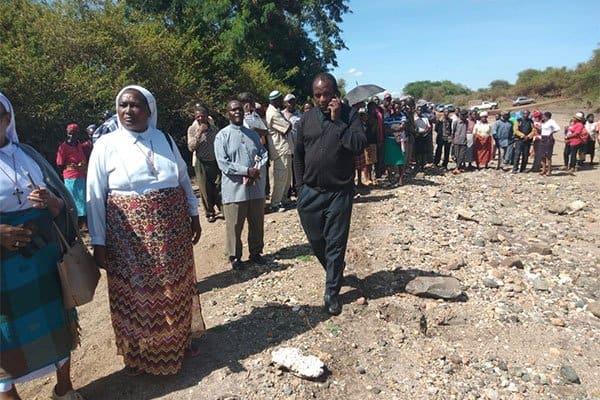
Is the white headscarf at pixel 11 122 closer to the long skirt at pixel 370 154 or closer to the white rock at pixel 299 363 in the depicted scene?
the white rock at pixel 299 363

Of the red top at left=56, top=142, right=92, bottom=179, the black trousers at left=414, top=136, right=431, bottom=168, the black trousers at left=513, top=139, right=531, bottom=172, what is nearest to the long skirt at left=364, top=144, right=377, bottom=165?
the black trousers at left=414, top=136, right=431, bottom=168

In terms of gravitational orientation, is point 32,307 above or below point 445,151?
below

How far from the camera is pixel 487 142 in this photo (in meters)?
Answer: 12.0

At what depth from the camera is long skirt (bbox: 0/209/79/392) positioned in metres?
2.38

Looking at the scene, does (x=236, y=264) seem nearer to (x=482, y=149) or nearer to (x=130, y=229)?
(x=130, y=229)

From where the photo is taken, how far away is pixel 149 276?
2801mm

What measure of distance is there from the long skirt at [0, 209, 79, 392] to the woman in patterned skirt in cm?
31

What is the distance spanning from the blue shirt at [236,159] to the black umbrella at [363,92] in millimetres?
5198

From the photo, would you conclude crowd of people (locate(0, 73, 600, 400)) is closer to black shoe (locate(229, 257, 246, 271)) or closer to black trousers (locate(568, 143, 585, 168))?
black shoe (locate(229, 257, 246, 271))

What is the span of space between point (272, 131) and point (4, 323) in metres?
5.32

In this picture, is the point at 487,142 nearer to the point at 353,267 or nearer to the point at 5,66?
the point at 353,267

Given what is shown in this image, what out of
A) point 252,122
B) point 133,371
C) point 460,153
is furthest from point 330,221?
point 460,153

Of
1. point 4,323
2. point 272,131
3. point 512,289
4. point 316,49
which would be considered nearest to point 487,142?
point 272,131

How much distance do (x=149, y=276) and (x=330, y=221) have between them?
5.18ft
